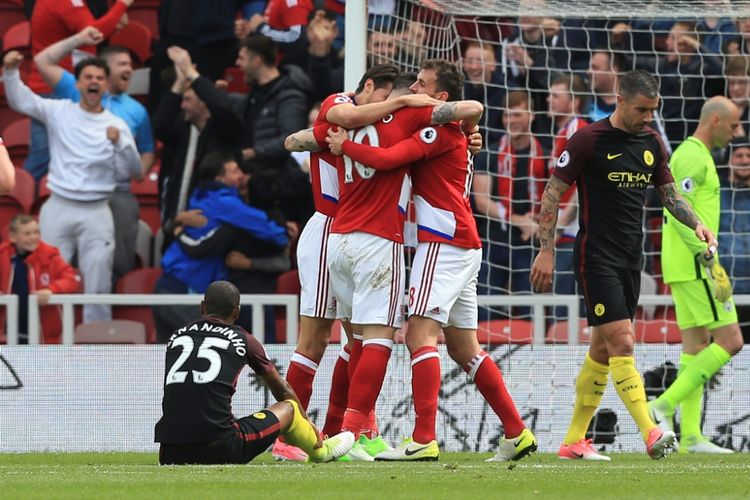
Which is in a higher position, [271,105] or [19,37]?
[19,37]


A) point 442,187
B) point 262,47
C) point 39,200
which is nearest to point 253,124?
point 262,47

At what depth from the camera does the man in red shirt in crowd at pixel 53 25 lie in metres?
14.1

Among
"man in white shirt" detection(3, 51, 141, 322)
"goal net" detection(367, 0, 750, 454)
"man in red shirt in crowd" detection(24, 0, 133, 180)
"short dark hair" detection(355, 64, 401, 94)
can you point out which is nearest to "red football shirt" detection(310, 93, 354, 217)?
"short dark hair" detection(355, 64, 401, 94)

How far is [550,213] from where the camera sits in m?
8.90

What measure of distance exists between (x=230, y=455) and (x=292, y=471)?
0.51 metres

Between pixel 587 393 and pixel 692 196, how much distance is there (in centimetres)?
196

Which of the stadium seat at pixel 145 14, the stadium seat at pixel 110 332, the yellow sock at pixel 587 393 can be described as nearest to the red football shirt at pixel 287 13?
the stadium seat at pixel 145 14

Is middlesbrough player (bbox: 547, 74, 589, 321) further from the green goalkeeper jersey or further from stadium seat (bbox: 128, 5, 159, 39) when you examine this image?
stadium seat (bbox: 128, 5, 159, 39)

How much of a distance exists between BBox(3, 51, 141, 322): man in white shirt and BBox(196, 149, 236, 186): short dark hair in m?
0.92

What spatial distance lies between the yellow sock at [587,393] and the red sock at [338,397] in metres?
1.43

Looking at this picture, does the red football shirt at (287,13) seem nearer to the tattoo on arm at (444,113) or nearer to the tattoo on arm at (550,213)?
the tattoo on arm at (550,213)

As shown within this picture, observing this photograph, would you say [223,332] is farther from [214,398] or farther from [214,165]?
[214,165]

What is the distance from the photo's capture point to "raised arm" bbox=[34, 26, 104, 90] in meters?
13.8

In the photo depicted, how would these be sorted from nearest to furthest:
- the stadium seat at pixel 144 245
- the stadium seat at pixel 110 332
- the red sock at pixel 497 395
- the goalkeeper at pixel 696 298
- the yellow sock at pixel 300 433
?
the yellow sock at pixel 300 433 → the red sock at pixel 497 395 → the goalkeeper at pixel 696 298 → the stadium seat at pixel 110 332 → the stadium seat at pixel 144 245
